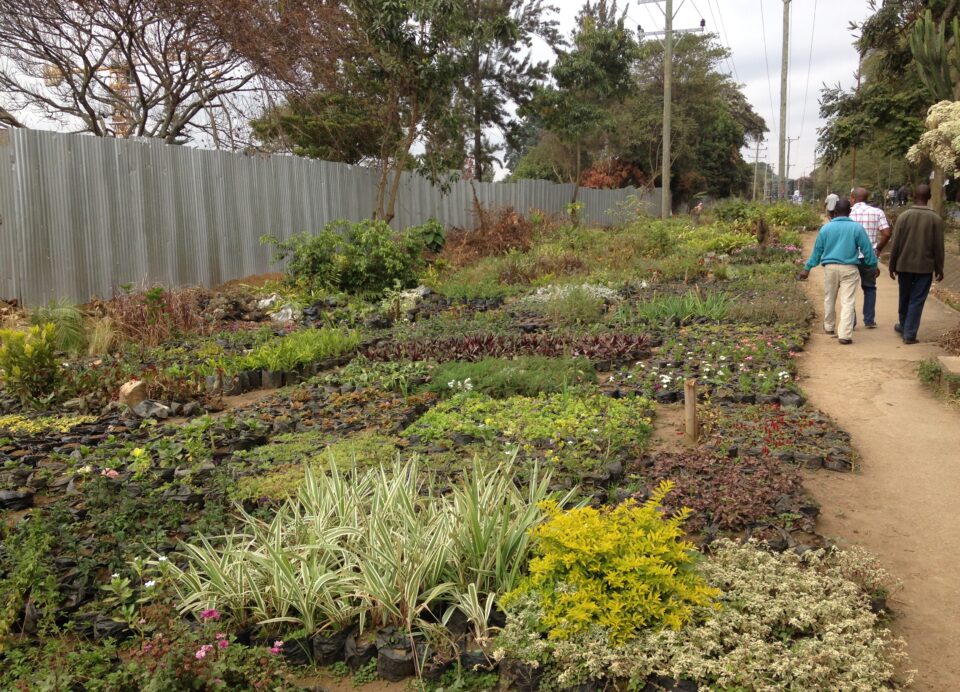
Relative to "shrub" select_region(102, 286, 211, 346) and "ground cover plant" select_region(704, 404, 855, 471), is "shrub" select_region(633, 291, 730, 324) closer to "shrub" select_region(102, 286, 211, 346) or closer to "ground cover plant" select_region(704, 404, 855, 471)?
"ground cover plant" select_region(704, 404, 855, 471)

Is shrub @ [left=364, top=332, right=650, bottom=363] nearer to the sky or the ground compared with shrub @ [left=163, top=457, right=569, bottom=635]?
nearer to the sky

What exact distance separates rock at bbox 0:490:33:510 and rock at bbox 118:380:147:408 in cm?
199

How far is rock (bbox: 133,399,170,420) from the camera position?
6.07m

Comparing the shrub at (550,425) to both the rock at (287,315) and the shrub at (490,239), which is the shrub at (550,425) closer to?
the rock at (287,315)

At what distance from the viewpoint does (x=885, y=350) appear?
8383 millimetres

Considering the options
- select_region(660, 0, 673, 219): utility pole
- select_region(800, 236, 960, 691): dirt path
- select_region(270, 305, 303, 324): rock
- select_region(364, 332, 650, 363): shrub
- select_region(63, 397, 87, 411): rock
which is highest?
select_region(660, 0, 673, 219): utility pole

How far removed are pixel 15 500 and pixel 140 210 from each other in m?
7.54

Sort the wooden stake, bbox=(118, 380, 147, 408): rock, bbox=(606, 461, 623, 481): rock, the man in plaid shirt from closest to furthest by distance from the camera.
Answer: bbox=(606, 461, 623, 481): rock < the wooden stake < bbox=(118, 380, 147, 408): rock < the man in plaid shirt

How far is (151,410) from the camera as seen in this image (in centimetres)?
611

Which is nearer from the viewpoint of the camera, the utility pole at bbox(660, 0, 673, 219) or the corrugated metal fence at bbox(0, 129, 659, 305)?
the corrugated metal fence at bbox(0, 129, 659, 305)

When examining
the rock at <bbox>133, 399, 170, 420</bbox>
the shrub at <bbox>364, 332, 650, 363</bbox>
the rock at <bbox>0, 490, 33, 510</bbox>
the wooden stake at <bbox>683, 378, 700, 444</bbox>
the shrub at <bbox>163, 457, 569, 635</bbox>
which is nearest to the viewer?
the shrub at <bbox>163, 457, 569, 635</bbox>

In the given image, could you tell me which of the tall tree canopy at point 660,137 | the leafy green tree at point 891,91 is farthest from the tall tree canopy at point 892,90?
the tall tree canopy at point 660,137

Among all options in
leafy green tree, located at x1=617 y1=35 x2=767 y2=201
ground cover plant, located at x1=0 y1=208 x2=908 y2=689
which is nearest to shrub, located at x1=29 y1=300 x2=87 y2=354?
ground cover plant, located at x1=0 y1=208 x2=908 y2=689

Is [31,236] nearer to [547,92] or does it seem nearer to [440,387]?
[440,387]
